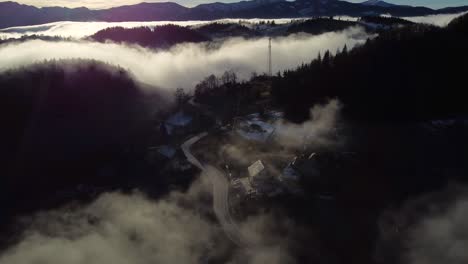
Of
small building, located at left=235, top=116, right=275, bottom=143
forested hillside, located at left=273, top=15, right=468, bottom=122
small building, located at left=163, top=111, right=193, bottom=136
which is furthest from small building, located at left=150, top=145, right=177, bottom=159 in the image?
forested hillside, located at left=273, top=15, right=468, bottom=122

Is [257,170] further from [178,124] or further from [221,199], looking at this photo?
[178,124]

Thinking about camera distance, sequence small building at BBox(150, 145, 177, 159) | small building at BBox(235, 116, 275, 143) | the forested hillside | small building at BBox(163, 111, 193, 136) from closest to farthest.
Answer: small building at BBox(235, 116, 275, 143) < small building at BBox(150, 145, 177, 159) < the forested hillside < small building at BBox(163, 111, 193, 136)

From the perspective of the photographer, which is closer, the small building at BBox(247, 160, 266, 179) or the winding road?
the winding road

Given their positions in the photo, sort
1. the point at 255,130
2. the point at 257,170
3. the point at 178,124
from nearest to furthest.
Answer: the point at 257,170 < the point at 255,130 < the point at 178,124

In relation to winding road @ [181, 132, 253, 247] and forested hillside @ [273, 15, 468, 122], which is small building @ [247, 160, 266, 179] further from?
forested hillside @ [273, 15, 468, 122]

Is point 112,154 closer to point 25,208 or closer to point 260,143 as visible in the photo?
point 25,208

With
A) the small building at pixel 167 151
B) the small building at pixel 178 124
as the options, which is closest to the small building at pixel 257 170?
the small building at pixel 167 151

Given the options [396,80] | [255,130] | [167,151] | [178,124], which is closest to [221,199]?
[255,130]

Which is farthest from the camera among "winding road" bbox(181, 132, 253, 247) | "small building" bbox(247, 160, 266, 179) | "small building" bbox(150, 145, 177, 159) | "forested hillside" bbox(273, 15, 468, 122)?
"forested hillside" bbox(273, 15, 468, 122)

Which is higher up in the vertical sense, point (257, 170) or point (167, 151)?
point (257, 170)

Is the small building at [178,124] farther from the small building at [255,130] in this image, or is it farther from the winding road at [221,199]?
the small building at [255,130]

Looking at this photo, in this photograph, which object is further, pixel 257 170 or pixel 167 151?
pixel 167 151
